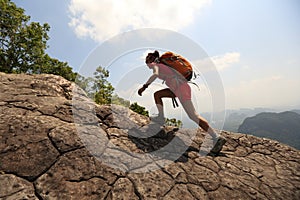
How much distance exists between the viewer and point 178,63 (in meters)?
3.30

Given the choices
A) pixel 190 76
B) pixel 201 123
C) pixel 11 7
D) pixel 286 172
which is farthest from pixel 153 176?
pixel 11 7

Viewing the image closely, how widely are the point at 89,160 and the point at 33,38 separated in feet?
54.7

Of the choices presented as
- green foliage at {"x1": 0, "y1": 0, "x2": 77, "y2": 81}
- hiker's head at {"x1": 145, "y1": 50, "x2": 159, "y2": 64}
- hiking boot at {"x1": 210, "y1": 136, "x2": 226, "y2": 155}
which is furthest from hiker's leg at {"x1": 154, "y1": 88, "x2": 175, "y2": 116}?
green foliage at {"x1": 0, "y1": 0, "x2": 77, "y2": 81}

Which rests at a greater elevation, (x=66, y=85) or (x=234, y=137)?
(x=66, y=85)

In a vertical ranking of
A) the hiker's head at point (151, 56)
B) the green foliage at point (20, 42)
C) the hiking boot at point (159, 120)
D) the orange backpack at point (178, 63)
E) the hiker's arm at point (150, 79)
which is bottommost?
the hiking boot at point (159, 120)

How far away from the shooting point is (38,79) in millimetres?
4465

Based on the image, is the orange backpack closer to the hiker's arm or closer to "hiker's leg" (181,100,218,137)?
the hiker's arm

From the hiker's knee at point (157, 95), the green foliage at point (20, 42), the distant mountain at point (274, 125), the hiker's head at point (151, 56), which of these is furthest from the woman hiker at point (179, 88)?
the distant mountain at point (274, 125)

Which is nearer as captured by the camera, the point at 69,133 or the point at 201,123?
the point at 69,133

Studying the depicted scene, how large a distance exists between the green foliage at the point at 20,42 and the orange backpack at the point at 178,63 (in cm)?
1568

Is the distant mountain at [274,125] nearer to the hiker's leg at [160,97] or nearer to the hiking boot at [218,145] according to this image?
the hiking boot at [218,145]

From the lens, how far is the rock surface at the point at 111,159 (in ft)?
6.76

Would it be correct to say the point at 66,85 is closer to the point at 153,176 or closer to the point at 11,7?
the point at 153,176

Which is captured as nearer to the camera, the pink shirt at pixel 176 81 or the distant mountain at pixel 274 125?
the pink shirt at pixel 176 81
